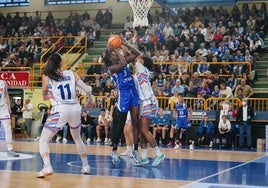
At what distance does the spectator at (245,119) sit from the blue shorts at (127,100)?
8767 mm

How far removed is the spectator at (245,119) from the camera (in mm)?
17828

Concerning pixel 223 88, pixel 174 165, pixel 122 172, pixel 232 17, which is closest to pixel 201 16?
pixel 232 17

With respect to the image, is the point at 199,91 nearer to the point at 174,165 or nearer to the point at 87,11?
the point at 174,165

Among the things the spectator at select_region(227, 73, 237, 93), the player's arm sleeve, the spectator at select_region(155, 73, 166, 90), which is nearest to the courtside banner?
the spectator at select_region(155, 73, 166, 90)

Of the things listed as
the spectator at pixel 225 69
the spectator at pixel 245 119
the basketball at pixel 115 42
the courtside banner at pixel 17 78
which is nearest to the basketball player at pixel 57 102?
the basketball at pixel 115 42

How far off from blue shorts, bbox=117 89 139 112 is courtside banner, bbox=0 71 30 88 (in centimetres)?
1474

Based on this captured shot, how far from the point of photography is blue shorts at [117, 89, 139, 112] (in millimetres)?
9766

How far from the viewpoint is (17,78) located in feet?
79.5

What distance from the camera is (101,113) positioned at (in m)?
19.8

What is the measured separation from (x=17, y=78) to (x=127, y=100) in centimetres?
1546

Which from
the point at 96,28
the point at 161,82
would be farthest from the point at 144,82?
the point at 96,28

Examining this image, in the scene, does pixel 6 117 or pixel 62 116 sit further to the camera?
pixel 6 117

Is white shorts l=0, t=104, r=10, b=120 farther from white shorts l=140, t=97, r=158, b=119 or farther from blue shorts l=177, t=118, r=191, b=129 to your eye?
blue shorts l=177, t=118, r=191, b=129

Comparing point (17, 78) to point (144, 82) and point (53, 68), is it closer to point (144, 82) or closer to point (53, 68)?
point (144, 82)
